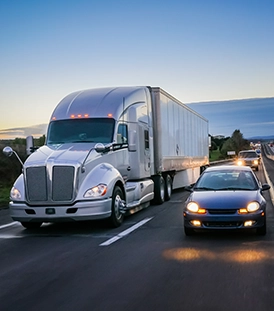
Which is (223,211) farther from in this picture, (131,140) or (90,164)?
(131,140)

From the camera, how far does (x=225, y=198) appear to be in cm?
1000

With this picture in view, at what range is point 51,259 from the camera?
838 cm

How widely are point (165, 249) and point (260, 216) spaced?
2117mm

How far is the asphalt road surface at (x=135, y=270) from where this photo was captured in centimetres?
575

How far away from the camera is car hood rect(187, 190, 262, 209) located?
9711 millimetres

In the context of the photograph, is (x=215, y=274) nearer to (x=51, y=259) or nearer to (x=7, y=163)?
Answer: (x=51, y=259)

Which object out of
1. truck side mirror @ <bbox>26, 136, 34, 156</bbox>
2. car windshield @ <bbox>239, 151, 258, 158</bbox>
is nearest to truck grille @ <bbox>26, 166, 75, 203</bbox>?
truck side mirror @ <bbox>26, 136, 34, 156</bbox>

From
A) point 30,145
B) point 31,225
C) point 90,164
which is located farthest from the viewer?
point 30,145

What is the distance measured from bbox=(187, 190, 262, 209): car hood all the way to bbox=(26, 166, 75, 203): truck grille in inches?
109

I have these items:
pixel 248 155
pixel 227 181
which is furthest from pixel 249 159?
pixel 227 181

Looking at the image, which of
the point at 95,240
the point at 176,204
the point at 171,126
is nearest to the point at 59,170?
the point at 95,240

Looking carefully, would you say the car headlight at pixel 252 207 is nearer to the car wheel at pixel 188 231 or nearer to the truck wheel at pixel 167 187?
the car wheel at pixel 188 231

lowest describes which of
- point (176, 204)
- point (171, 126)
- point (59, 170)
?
point (176, 204)

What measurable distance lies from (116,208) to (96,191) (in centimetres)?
92
